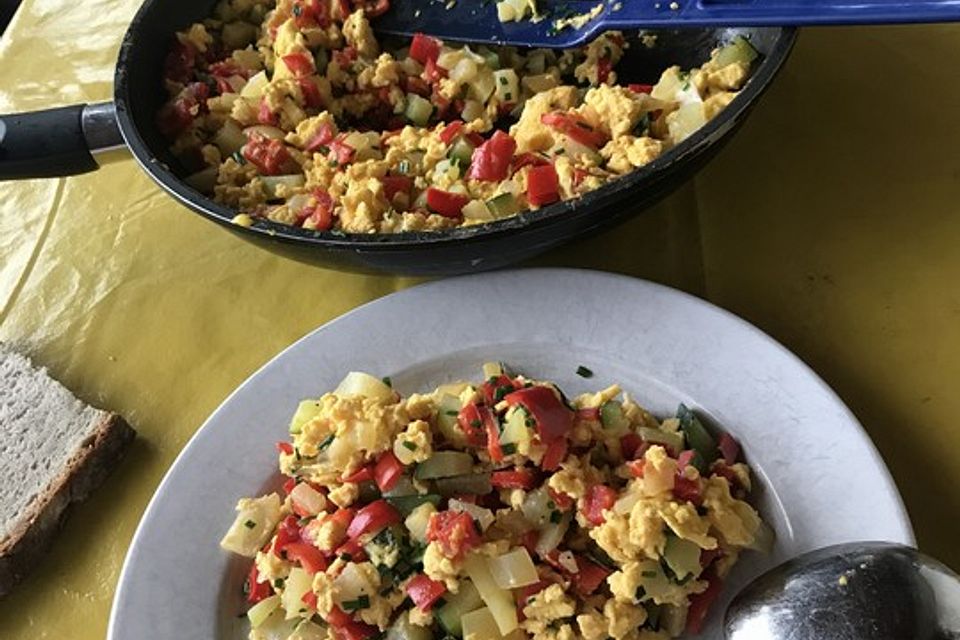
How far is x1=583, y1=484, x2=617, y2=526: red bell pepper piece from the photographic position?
1.21 metres

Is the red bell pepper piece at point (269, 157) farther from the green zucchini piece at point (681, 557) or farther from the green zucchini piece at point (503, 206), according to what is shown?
the green zucchini piece at point (681, 557)

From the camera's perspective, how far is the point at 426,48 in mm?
1735

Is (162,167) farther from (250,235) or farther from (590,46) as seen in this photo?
(590,46)

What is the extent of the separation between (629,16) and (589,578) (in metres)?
0.80

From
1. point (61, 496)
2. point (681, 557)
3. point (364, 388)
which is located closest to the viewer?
point (681, 557)

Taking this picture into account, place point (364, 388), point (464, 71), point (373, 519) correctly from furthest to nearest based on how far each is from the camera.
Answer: point (464, 71) < point (364, 388) < point (373, 519)

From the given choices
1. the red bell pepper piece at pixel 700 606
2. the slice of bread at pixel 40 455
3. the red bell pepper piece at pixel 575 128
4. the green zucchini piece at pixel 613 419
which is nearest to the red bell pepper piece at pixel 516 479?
the green zucchini piece at pixel 613 419

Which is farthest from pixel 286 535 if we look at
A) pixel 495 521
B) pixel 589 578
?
pixel 589 578

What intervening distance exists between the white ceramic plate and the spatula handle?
367 mm

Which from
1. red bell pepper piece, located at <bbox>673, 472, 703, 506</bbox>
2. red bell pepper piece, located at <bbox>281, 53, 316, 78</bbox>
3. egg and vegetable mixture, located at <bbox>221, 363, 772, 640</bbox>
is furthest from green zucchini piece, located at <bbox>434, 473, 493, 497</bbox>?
red bell pepper piece, located at <bbox>281, 53, 316, 78</bbox>

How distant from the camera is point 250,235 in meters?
1.42

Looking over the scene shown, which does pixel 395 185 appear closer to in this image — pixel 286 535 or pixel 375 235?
pixel 375 235

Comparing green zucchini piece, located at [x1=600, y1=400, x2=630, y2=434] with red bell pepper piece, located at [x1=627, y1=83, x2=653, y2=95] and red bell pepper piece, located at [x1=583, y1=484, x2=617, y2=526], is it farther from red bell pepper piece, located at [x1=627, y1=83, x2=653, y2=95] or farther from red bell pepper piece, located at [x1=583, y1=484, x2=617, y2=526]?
red bell pepper piece, located at [x1=627, y1=83, x2=653, y2=95]

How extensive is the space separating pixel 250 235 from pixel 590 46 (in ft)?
2.10
